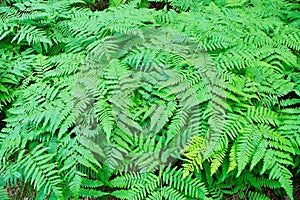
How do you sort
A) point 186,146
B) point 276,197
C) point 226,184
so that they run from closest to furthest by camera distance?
point 186,146
point 226,184
point 276,197

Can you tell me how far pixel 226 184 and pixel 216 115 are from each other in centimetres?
81

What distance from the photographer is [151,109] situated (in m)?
3.48

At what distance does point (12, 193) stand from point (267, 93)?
122 inches

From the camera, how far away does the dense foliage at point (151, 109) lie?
3.33m

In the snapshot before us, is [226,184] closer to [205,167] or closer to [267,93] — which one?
[205,167]

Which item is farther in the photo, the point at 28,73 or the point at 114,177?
the point at 28,73

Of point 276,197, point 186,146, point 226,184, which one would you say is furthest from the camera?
point 276,197

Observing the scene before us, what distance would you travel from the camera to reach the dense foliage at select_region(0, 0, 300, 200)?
10.9 ft

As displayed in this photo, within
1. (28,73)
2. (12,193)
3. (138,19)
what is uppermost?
(138,19)

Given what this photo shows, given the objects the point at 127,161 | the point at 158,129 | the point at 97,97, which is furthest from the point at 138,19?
the point at 127,161

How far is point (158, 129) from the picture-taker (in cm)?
344

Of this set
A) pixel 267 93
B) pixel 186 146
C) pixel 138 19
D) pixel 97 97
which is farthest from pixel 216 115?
pixel 138 19

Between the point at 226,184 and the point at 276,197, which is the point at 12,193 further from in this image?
the point at 276,197

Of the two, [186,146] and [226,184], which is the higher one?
[186,146]
